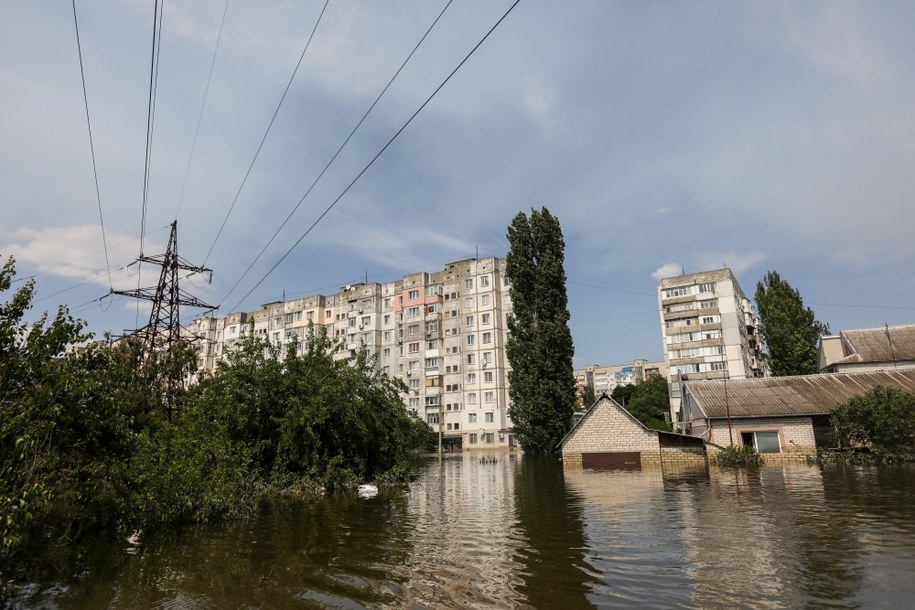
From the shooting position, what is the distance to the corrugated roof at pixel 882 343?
1721 inches

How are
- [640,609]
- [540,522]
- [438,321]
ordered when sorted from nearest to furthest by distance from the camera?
[640,609]
[540,522]
[438,321]

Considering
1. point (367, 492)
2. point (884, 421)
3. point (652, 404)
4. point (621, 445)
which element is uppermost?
point (652, 404)

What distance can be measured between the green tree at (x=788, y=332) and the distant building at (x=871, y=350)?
943 cm

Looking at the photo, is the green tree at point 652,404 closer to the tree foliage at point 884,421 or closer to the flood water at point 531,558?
the tree foliage at point 884,421

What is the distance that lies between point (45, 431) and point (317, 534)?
725cm

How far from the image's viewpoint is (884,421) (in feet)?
101

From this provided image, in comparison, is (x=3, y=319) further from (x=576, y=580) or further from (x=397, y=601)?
(x=576, y=580)

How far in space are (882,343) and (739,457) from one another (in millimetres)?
22393

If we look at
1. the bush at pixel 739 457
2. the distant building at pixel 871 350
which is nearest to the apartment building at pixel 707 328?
the distant building at pixel 871 350

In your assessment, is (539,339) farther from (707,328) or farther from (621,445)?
(707,328)

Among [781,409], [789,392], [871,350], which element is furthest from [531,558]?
[871,350]

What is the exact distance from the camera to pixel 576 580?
31.2 feet

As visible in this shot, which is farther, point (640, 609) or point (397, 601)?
point (397, 601)

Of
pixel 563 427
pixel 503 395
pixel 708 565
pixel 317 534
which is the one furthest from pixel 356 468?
pixel 503 395
